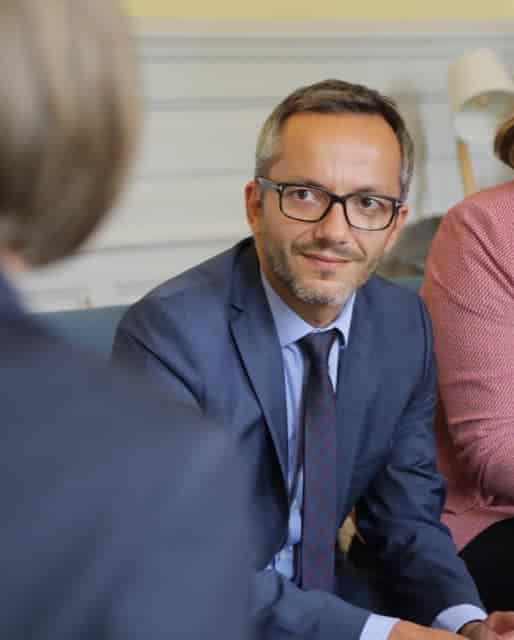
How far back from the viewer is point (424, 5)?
267cm

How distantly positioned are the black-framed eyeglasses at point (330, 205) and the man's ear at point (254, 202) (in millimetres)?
43


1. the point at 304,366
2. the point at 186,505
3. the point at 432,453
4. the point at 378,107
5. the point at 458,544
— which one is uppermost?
the point at 378,107

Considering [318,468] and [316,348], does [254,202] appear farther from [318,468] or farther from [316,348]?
[318,468]

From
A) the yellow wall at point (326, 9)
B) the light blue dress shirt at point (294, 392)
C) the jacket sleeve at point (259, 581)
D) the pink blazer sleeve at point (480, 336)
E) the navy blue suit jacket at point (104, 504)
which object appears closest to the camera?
the navy blue suit jacket at point (104, 504)

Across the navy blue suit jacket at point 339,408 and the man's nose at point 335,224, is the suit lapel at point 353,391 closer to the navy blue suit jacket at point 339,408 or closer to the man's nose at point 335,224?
the navy blue suit jacket at point 339,408

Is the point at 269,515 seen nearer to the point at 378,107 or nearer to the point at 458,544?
the point at 458,544

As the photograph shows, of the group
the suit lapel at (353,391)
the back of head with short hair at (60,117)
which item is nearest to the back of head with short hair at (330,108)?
the suit lapel at (353,391)

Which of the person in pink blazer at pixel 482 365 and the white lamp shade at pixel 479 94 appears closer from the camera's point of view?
the person in pink blazer at pixel 482 365

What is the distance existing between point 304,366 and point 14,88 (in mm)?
915

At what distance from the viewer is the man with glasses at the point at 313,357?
48.5 inches

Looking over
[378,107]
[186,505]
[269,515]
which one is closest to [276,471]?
[269,515]

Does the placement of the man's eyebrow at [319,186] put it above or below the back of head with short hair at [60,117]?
below

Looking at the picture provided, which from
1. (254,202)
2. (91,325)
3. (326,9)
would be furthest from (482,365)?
(326,9)

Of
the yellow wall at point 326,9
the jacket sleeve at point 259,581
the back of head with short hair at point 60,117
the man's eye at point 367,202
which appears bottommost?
the jacket sleeve at point 259,581
